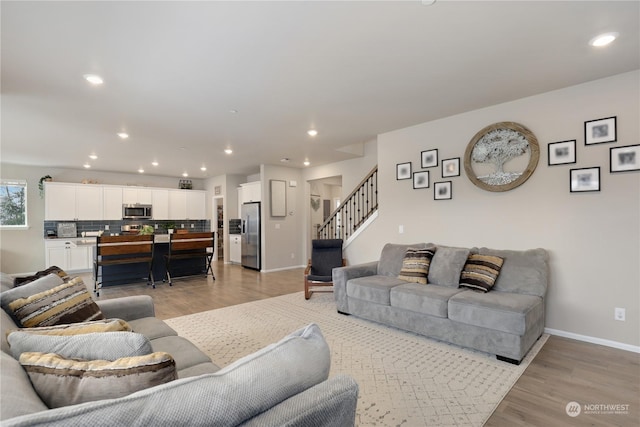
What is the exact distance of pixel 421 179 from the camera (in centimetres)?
460

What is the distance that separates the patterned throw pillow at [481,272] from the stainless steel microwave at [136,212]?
27.2 ft

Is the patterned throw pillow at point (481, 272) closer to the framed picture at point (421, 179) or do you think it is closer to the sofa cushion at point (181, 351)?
the framed picture at point (421, 179)

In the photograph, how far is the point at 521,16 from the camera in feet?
7.10

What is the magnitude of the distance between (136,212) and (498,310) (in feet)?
28.9

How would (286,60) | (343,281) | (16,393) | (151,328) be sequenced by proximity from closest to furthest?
(16,393)
(151,328)
(286,60)
(343,281)

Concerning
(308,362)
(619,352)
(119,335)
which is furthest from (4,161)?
(619,352)

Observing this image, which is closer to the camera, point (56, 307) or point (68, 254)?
point (56, 307)

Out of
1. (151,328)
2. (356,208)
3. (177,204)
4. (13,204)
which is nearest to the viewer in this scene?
(151,328)

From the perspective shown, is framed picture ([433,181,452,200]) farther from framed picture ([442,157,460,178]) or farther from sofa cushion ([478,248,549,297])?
sofa cushion ([478,248,549,297])

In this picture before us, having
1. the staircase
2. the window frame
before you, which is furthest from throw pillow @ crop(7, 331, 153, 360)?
the window frame

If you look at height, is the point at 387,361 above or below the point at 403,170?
below

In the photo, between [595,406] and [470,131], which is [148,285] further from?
[595,406]

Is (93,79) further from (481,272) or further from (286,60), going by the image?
(481,272)

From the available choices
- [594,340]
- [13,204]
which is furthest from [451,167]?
[13,204]
